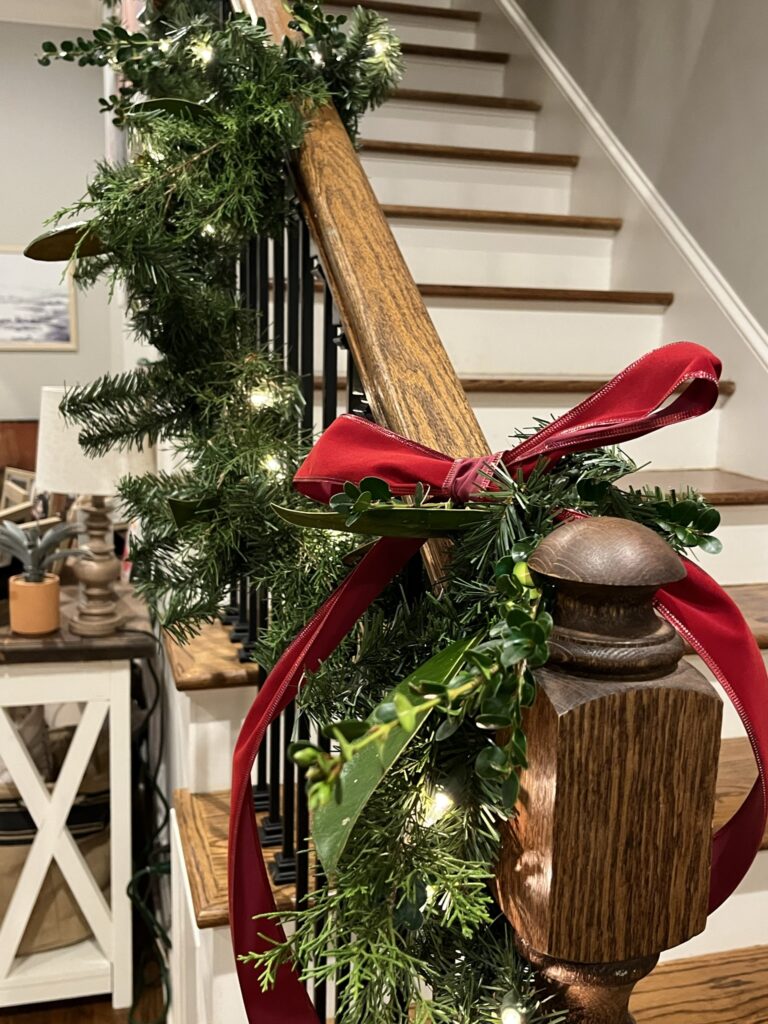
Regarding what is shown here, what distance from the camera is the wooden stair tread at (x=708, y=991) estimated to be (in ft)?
3.29

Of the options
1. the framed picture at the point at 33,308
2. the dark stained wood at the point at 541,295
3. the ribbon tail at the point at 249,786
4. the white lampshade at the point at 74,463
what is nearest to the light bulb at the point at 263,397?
the ribbon tail at the point at 249,786

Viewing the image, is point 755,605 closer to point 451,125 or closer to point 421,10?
point 451,125

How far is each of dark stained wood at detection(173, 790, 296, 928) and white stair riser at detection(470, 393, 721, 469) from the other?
0.76 m

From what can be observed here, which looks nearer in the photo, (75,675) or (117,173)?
(117,173)

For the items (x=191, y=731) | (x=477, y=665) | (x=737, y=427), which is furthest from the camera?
(x=737, y=427)

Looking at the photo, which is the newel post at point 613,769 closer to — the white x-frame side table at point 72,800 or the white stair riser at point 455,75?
the white x-frame side table at point 72,800

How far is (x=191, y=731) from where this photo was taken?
1435 mm

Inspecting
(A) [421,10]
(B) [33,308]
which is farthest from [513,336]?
(B) [33,308]

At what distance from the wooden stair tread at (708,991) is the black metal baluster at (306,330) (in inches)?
28.8

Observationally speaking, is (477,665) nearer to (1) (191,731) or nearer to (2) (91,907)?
(1) (191,731)

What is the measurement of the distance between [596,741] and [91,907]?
219cm

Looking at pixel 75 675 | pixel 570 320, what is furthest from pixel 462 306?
pixel 75 675

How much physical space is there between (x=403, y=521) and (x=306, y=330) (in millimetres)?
687

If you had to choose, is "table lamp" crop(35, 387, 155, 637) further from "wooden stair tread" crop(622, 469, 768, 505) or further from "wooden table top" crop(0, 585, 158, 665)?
Result: "wooden stair tread" crop(622, 469, 768, 505)
